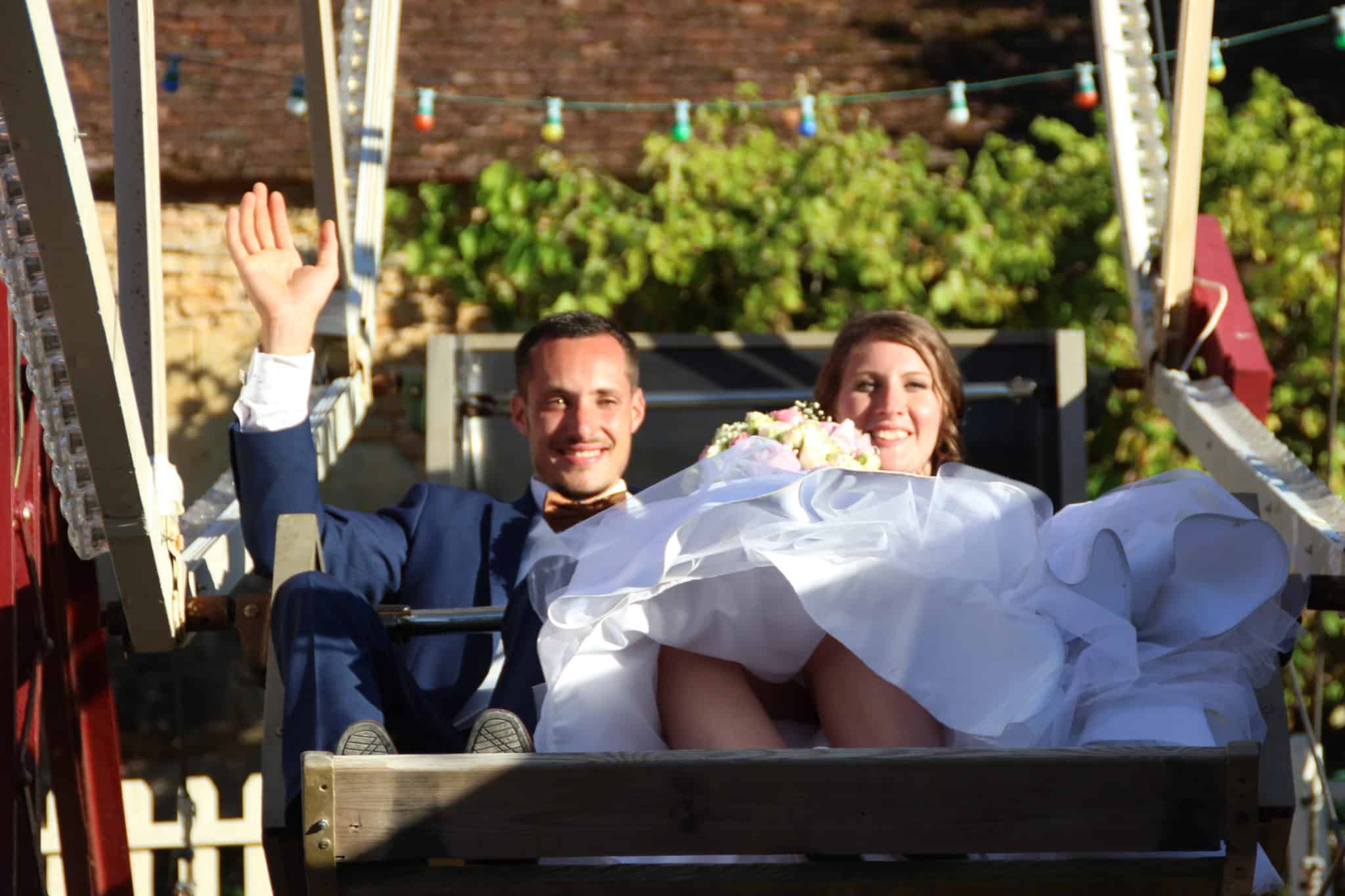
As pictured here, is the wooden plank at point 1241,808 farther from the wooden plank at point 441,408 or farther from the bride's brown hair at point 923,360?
the wooden plank at point 441,408

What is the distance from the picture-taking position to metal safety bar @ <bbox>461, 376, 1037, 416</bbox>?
5.00 meters

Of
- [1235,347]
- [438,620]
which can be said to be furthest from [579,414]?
[1235,347]

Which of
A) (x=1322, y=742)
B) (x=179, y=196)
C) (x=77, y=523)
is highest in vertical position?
(x=179, y=196)

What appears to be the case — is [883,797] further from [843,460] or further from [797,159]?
[797,159]

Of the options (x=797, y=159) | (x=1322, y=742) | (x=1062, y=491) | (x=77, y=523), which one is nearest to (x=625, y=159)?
(x=797, y=159)

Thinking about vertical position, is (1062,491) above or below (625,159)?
below

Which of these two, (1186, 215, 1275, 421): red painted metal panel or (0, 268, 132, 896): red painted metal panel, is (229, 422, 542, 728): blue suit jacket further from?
(1186, 215, 1275, 421): red painted metal panel

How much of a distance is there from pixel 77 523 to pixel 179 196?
4326mm

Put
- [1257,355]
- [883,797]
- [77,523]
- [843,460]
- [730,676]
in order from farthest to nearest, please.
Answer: [1257,355]
[843,460]
[77,523]
[730,676]
[883,797]

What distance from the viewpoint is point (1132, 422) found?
5.83m

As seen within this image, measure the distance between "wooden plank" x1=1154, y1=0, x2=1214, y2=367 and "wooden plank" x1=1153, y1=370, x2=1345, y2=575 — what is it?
0.45ft

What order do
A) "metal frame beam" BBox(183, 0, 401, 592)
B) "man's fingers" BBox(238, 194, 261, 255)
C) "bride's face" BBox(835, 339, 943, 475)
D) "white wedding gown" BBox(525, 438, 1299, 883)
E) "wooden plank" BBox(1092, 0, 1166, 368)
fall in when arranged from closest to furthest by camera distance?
1. "white wedding gown" BBox(525, 438, 1299, 883)
2. "man's fingers" BBox(238, 194, 261, 255)
3. "bride's face" BBox(835, 339, 943, 475)
4. "metal frame beam" BBox(183, 0, 401, 592)
5. "wooden plank" BBox(1092, 0, 1166, 368)

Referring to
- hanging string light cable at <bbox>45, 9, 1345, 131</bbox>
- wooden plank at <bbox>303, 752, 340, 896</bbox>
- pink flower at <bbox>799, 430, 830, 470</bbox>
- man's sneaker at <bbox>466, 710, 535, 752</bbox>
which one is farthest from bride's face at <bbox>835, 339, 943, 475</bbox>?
hanging string light cable at <bbox>45, 9, 1345, 131</bbox>

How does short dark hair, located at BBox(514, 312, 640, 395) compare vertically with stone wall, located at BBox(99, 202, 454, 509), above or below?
above
